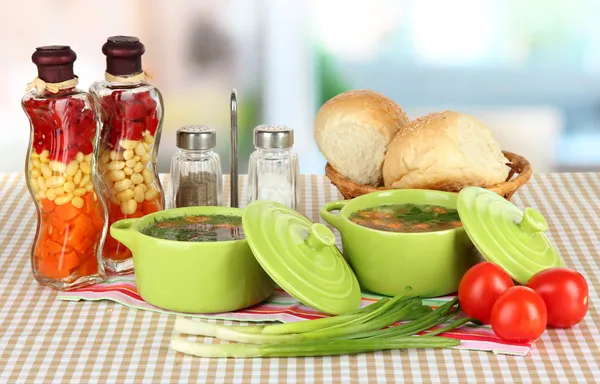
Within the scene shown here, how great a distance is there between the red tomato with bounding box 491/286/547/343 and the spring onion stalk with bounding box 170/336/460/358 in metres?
0.08

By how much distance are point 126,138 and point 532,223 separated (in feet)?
2.24

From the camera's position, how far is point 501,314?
4.08 feet

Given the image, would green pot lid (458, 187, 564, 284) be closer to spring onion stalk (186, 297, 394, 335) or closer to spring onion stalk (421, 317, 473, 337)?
spring onion stalk (421, 317, 473, 337)

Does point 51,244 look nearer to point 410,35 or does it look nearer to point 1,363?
point 1,363

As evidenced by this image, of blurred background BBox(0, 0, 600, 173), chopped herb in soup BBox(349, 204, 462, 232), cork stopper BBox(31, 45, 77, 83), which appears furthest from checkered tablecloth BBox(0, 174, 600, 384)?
blurred background BBox(0, 0, 600, 173)

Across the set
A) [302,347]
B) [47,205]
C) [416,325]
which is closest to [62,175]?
[47,205]

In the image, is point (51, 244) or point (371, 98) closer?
point (51, 244)

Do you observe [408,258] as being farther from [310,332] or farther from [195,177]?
[195,177]

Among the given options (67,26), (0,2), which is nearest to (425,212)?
(67,26)

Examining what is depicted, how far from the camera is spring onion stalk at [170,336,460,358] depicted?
122 cm

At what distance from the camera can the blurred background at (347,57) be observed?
3.58 meters

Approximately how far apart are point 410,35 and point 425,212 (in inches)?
85.9

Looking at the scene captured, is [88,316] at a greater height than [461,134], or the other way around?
[461,134]

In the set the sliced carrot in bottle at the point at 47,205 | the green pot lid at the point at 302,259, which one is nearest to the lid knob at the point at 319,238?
the green pot lid at the point at 302,259
